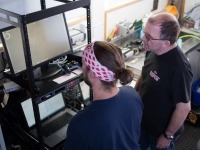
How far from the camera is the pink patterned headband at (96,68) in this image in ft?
3.87

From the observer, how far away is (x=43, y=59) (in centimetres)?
174

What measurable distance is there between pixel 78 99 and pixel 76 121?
100 centimetres

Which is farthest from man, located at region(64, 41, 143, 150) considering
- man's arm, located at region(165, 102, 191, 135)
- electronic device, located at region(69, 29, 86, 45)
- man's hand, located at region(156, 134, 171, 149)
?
electronic device, located at region(69, 29, 86, 45)

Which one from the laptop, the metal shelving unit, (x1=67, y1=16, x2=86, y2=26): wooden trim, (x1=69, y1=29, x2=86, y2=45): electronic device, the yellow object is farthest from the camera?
the yellow object

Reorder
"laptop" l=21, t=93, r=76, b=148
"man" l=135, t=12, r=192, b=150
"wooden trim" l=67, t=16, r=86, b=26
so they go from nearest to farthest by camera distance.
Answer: "man" l=135, t=12, r=192, b=150, "laptop" l=21, t=93, r=76, b=148, "wooden trim" l=67, t=16, r=86, b=26

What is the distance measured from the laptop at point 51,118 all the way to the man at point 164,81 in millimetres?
575

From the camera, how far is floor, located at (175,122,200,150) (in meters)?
2.65

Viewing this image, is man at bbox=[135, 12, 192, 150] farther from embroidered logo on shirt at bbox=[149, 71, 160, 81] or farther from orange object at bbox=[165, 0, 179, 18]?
orange object at bbox=[165, 0, 179, 18]

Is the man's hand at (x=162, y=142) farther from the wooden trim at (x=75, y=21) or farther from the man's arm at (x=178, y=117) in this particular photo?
the wooden trim at (x=75, y=21)

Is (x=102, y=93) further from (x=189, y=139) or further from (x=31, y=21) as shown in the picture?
(x=189, y=139)

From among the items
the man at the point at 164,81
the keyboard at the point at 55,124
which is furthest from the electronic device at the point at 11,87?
the man at the point at 164,81

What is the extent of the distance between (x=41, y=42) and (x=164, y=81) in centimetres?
76

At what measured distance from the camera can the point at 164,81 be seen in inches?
64.1

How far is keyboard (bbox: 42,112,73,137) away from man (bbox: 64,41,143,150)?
70cm
